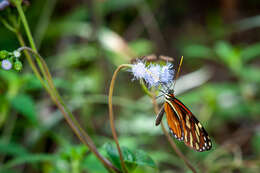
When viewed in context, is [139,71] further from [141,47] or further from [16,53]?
[141,47]

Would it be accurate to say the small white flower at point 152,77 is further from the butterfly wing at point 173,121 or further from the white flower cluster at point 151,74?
the butterfly wing at point 173,121

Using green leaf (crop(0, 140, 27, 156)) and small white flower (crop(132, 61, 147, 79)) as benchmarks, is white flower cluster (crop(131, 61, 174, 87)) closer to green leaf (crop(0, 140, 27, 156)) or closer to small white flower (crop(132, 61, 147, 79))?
small white flower (crop(132, 61, 147, 79))

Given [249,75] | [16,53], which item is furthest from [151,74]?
[249,75]

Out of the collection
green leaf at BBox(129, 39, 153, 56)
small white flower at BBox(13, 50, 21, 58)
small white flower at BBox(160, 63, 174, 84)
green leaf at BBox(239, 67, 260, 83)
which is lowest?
small white flower at BBox(13, 50, 21, 58)

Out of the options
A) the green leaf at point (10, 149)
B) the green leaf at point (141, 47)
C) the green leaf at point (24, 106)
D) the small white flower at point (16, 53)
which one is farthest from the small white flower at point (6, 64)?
the green leaf at point (141, 47)

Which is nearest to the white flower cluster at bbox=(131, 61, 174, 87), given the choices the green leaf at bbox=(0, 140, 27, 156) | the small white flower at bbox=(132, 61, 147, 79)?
the small white flower at bbox=(132, 61, 147, 79)

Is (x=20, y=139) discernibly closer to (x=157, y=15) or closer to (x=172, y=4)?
(x=157, y=15)
